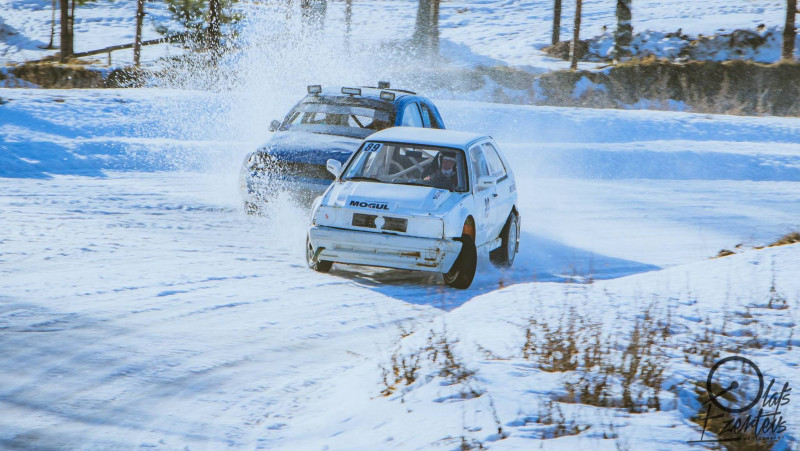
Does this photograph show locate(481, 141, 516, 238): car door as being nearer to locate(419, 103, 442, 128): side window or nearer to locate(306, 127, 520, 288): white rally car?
locate(306, 127, 520, 288): white rally car

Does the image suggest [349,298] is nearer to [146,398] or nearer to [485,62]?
[146,398]

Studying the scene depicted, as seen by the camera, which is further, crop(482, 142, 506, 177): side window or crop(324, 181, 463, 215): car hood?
crop(482, 142, 506, 177): side window

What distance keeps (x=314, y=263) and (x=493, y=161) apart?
2.63 meters

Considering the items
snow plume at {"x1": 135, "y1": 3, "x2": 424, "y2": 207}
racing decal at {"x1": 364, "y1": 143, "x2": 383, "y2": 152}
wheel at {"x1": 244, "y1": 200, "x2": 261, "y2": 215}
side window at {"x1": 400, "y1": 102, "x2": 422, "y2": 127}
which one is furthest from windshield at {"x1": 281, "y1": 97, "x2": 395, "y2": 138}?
snow plume at {"x1": 135, "y1": 3, "x2": 424, "y2": 207}

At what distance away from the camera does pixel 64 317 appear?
6.76 meters

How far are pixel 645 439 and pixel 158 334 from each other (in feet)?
12.0

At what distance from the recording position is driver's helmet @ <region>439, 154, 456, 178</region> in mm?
9462

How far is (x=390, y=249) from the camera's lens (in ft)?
28.4

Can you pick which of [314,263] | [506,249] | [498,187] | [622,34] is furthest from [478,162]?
[622,34]

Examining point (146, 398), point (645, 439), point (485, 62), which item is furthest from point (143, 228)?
point (485, 62)

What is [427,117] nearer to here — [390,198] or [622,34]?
[390,198]

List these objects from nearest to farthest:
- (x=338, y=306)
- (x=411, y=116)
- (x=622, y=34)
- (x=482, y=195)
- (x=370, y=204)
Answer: (x=338, y=306) → (x=370, y=204) → (x=482, y=195) → (x=411, y=116) → (x=622, y=34)

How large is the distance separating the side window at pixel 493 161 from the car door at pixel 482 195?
15 cm

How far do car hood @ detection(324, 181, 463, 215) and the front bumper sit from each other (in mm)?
255
